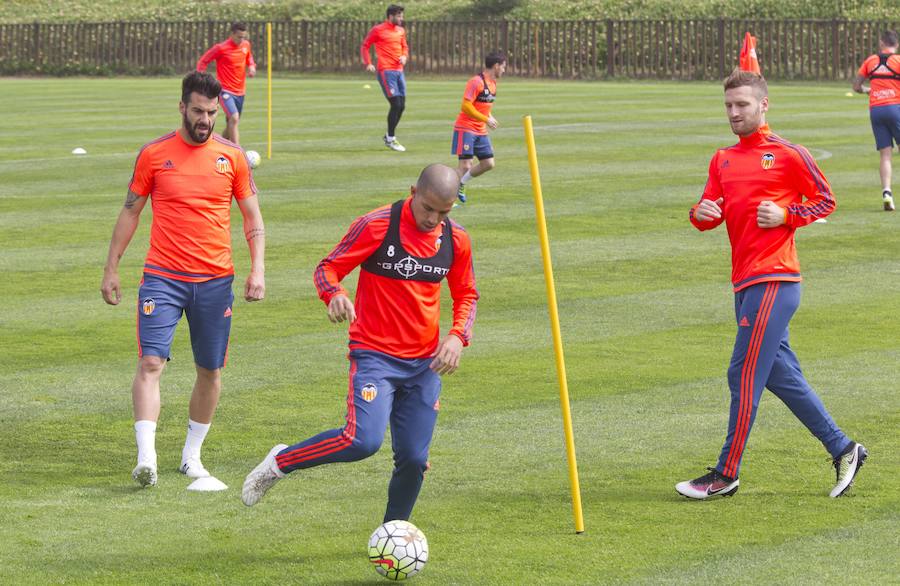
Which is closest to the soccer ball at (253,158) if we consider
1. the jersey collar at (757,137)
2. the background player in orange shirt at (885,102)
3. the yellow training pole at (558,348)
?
the background player in orange shirt at (885,102)

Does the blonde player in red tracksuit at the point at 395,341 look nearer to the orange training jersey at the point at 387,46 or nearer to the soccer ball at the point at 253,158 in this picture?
the soccer ball at the point at 253,158

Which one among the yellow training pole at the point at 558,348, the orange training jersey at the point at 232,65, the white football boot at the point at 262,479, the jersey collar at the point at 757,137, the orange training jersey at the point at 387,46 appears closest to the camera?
the white football boot at the point at 262,479

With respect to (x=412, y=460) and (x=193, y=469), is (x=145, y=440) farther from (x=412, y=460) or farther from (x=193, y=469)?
(x=412, y=460)

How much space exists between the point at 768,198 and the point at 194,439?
3545 mm

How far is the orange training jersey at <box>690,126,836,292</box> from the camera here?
8555 millimetres

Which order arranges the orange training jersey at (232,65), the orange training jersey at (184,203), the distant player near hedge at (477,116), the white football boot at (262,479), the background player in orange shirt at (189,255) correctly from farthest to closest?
1. the orange training jersey at (232,65)
2. the distant player near hedge at (477,116)
3. the orange training jersey at (184,203)
4. the background player in orange shirt at (189,255)
5. the white football boot at (262,479)

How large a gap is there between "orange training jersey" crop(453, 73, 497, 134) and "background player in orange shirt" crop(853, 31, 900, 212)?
496 cm

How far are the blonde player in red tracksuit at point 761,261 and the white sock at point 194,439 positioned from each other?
2775 mm

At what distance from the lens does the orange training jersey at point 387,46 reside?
27.8 meters

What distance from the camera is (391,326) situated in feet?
24.7

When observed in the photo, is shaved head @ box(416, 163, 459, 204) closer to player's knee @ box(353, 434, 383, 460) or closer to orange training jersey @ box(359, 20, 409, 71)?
player's knee @ box(353, 434, 383, 460)

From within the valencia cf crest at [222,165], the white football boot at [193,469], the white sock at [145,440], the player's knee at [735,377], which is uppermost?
the valencia cf crest at [222,165]

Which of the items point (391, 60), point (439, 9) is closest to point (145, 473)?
point (391, 60)

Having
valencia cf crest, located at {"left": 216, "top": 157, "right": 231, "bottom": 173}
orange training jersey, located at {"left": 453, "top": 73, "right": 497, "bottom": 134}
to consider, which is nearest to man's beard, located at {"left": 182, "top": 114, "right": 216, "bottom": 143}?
valencia cf crest, located at {"left": 216, "top": 157, "right": 231, "bottom": 173}
